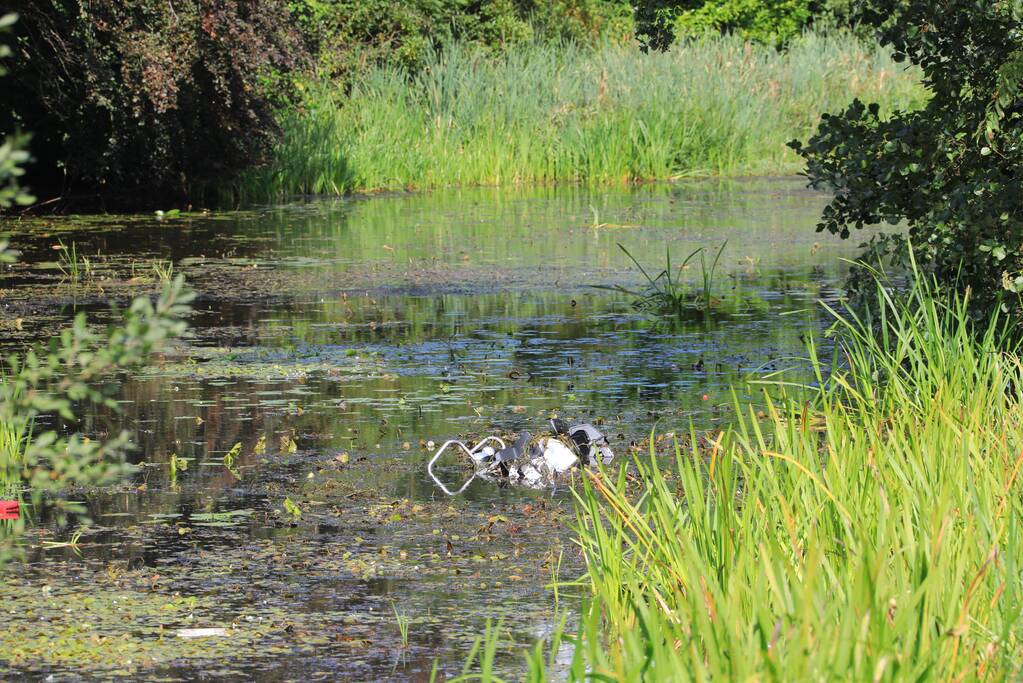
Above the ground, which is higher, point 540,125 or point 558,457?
point 540,125

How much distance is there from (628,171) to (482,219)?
18.1ft

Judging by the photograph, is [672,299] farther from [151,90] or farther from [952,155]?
[151,90]

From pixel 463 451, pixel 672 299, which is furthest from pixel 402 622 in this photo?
pixel 672 299

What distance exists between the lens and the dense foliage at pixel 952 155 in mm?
6617

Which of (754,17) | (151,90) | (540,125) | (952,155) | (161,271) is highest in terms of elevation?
(754,17)

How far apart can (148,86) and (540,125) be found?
7487 millimetres

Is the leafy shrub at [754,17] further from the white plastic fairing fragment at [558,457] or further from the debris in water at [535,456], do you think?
the white plastic fairing fragment at [558,457]

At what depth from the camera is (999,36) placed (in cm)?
664

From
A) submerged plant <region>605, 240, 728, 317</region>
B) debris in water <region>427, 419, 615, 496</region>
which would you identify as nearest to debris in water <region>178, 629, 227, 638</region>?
debris in water <region>427, 419, 615, 496</region>

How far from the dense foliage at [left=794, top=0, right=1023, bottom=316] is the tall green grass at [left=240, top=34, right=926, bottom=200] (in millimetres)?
13327

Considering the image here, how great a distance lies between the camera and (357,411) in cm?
757

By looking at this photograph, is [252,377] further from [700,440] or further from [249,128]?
[249,128]

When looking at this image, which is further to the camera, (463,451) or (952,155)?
(952,155)

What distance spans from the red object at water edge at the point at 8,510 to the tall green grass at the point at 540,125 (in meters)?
14.4
